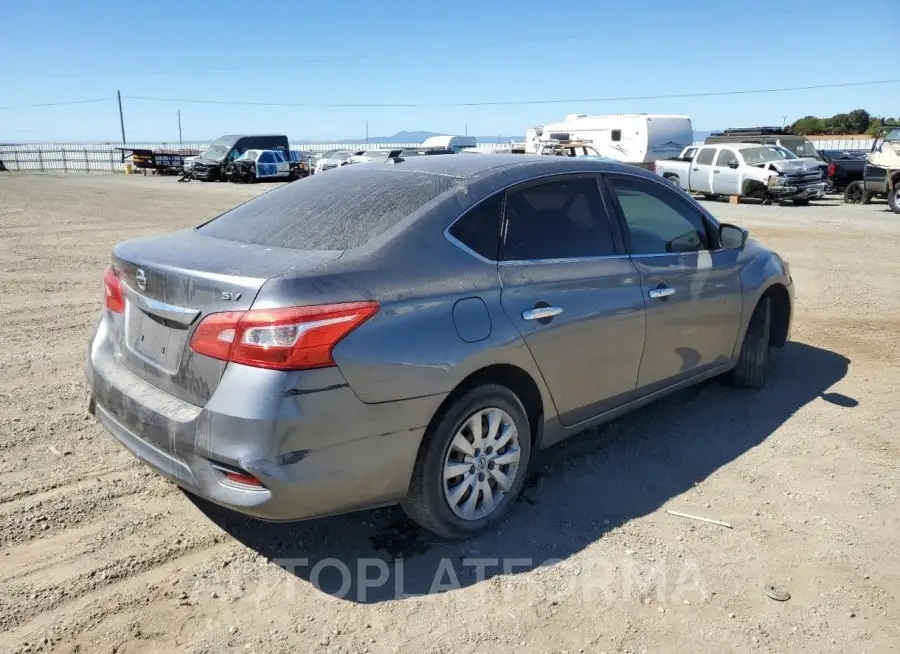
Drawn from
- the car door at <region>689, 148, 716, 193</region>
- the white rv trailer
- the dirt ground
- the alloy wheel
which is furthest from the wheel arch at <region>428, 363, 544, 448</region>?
the white rv trailer

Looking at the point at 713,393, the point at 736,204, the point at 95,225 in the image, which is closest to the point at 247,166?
the point at 95,225

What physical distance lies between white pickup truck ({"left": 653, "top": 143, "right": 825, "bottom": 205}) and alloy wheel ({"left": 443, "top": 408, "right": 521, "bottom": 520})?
1857 centimetres

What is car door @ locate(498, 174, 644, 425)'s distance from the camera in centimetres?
338

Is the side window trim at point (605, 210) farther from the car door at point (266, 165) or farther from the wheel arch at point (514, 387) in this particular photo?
the car door at point (266, 165)

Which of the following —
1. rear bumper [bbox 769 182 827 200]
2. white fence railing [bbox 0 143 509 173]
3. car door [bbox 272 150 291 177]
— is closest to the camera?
rear bumper [bbox 769 182 827 200]

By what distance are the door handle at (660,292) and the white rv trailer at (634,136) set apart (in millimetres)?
23944

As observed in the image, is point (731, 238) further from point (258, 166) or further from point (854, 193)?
point (258, 166)

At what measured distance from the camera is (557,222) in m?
3.69

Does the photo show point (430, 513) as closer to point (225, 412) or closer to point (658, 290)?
point (225, 412)

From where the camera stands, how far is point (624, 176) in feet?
13.6

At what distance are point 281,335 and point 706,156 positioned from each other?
22.0 meters

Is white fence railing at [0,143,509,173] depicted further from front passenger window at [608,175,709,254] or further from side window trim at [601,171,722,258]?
front passenger window at [608,175,709,254]

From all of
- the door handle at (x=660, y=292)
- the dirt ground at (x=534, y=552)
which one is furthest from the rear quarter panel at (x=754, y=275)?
the door handle at (x=660, y=292)

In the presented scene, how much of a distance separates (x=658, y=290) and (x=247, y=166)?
106 feet
